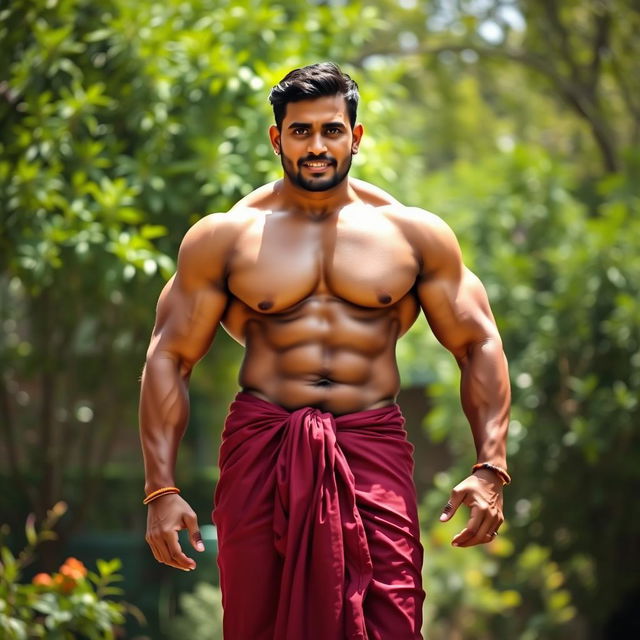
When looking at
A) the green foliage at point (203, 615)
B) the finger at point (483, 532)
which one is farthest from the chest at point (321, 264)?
the green foliage at point (203, 615)

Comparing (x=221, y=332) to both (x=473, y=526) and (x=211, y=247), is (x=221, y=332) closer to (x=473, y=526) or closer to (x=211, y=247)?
(x=211, y=247)

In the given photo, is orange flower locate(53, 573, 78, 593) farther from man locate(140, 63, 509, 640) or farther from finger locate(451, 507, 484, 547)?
finger locate(451, 507, 484, 547)

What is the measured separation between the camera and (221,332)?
25.2ft

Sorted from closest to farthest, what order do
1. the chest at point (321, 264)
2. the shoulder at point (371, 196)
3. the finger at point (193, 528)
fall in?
the finger at point (193, 528) → the chest at point (321, 264) → the shoulder at point (371, 196)

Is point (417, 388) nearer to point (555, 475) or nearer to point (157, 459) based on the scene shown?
point (555, 475)

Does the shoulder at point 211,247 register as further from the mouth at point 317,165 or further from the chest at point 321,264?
the mouth at point 317,165

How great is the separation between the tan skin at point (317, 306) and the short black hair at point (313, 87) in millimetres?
37

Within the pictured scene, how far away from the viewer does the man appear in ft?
12.7

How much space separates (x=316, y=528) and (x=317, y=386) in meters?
0.43

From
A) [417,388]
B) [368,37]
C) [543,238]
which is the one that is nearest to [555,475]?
[543,238]

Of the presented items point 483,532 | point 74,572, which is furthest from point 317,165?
point 74,572

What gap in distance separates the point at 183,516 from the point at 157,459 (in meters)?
0.19

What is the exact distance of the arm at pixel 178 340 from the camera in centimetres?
404

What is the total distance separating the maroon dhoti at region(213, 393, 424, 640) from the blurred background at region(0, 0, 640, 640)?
2.06 m
